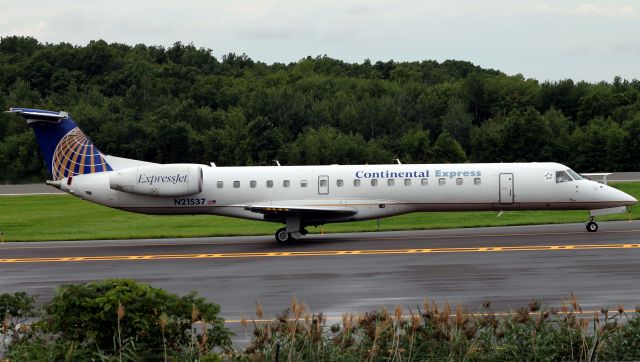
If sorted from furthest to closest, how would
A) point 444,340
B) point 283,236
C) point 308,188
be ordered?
1. point 308,188
2. point 283,236
3. point 444,340

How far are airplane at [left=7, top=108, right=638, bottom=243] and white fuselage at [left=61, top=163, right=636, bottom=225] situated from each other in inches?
1.4

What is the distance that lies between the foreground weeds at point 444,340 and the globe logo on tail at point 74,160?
25.5 metres

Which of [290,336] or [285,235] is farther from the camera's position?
[285,235]

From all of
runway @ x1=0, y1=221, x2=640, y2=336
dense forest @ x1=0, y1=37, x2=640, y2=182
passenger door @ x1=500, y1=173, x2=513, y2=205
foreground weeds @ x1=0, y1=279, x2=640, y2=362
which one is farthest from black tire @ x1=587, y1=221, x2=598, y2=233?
dense forest @ x1=0, y1=37, x2=640, y2=182

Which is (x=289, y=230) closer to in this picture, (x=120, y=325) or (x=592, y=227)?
(x=592, y=227)

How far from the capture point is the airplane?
32.8m

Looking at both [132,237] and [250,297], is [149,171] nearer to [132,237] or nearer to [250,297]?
[132,237]

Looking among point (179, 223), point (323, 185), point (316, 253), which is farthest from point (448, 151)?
point (316, 253)

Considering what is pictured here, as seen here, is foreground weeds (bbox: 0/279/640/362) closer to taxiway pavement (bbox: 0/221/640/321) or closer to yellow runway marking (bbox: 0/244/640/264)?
taxiway pavement (bbox: 0/221/640/321)

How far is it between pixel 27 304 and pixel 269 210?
19.8 metres

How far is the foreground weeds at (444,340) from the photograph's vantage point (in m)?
10.7

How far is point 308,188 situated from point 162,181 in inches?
207

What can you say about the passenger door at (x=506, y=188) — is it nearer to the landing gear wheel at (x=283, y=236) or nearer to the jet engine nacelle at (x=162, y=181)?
the landing gear wheel at (x=283, y=236)

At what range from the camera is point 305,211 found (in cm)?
3281
